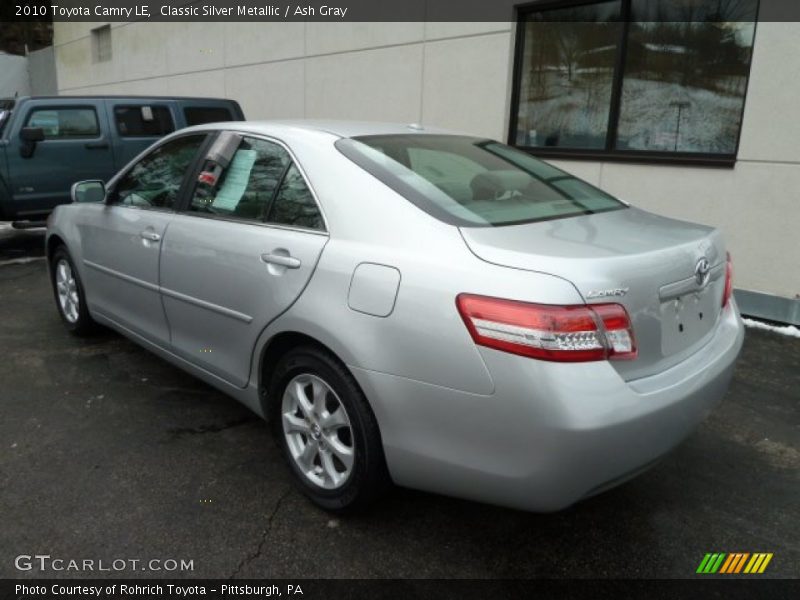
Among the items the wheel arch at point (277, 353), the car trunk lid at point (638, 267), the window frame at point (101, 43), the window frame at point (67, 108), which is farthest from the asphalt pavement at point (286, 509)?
the window frame at point (101, 43)

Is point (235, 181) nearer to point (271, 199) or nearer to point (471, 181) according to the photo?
point (271, 199)

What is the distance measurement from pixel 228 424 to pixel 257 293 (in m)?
1.07

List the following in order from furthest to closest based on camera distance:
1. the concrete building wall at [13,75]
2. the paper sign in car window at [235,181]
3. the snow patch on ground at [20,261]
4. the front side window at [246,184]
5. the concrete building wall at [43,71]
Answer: the concrete building wall at [13,75], the concrete building wall at [43,71], the snow patch on ground at [20,261], the paper sign in car window at [235,181], the front side window at [246,184]

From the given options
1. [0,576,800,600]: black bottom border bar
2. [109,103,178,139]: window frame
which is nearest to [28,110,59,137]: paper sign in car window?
[109,103,178,139]: window frame

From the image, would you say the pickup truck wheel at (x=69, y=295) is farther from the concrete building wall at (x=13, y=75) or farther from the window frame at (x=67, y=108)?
the concrete building wall at (x=13, y=75)

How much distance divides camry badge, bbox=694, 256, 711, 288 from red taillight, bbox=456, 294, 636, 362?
0.50 metres

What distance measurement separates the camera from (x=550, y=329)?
6.73ft

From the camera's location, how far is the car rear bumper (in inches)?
80.2

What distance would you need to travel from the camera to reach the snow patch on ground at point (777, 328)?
5273 mm

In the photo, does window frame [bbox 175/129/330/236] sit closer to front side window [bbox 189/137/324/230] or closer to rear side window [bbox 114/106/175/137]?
front side window [bbox 189/137/324/230]

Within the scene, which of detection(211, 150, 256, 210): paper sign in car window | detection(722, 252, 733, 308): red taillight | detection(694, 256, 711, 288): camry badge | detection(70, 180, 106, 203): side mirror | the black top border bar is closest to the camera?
detection(694, 256, 711, 288): camry badge

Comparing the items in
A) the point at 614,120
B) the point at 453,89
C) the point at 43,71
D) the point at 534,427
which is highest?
the point at 43,71

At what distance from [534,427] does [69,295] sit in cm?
406

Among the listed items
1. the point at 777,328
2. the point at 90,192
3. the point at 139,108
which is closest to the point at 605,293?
the point at 90,192
